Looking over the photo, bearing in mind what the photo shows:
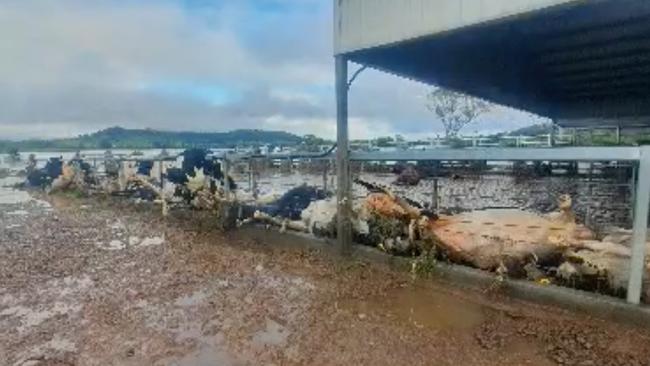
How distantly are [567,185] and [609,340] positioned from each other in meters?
7.36

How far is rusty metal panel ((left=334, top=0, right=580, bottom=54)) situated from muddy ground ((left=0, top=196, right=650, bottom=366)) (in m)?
2.73

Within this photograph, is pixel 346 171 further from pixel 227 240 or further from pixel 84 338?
pixel 84 338

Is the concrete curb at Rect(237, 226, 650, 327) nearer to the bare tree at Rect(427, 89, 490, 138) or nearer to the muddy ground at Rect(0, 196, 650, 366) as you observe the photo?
the muddy ground at Rect(0, 196, 650, 366)

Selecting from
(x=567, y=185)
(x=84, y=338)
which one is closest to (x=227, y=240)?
(x=84, y=338)

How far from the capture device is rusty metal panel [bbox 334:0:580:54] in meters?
4.66

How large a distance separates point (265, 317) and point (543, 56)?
733cm

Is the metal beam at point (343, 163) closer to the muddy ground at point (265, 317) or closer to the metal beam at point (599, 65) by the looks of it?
the muddy ground at point (265, 317)

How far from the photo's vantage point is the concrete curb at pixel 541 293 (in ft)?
13.7

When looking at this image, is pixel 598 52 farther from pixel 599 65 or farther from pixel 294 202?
pixel 294 202

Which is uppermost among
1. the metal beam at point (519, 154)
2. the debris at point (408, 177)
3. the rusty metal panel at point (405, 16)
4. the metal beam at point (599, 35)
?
the metal beam at point (599, 35)

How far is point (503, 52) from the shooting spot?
8617 millimetres

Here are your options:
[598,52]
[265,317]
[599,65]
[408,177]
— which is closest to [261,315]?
[265,317]

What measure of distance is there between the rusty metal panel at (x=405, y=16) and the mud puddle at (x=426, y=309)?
9.02ft

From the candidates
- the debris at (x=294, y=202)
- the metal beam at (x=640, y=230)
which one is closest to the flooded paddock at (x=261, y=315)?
the metal beam at (x=640, y=230)
